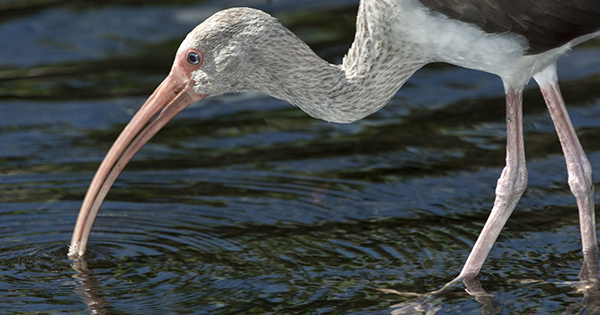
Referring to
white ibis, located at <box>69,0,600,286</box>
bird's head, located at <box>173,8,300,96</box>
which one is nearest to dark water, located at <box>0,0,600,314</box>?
white ibis, located at <box>69,0,600,286</box>

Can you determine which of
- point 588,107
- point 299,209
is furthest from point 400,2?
point 588,107

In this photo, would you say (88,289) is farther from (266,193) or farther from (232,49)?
(266,193)

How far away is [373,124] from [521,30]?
12.1 ft

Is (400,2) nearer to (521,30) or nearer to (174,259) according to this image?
(521,30)

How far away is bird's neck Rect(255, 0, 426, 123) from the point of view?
263 inches

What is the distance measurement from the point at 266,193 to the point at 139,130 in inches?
58.2

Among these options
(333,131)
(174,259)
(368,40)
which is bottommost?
(174,259)

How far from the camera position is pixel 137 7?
1277cm

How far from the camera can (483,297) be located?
648cm

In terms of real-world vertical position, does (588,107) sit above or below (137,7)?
below

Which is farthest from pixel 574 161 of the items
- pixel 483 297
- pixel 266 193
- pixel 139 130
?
pixel 139 130

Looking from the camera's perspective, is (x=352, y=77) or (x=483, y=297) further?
(x=352, y=77)

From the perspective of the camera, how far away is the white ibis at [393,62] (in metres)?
6.23

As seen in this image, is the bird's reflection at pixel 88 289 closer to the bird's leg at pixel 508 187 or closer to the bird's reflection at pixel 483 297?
the bird's reflection at pixel 483 297
